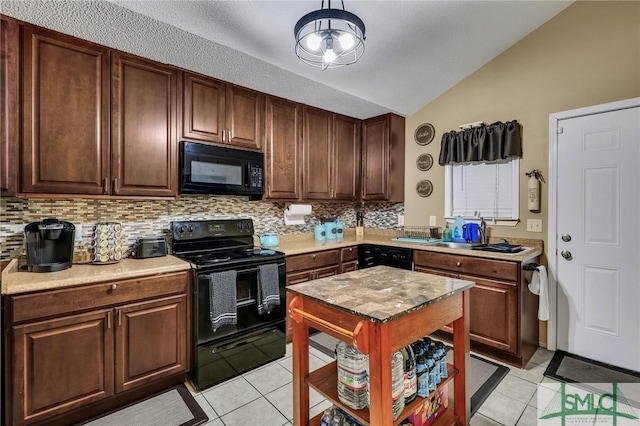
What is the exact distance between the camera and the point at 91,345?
→ 6.00ft

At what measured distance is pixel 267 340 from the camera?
8.31 feet

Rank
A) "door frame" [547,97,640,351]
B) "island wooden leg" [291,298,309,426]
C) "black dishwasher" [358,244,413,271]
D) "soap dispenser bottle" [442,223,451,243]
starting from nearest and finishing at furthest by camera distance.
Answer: "island wooden leg" [291,298,309,426], "door frame" [547,97,640,351], "black dishwasher" [358,244,413,271], "soap dispenser bottle" [442,223,451,243]

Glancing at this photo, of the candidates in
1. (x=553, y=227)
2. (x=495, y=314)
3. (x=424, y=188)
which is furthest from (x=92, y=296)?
(x=553, y=227)

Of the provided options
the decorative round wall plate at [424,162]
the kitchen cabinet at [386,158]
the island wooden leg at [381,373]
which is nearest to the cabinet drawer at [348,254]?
the kitchen cabinet at [386,158]

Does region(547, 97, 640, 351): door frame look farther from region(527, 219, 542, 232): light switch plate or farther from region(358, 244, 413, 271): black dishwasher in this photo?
region(358, 244, 413, 271): black dishwasher

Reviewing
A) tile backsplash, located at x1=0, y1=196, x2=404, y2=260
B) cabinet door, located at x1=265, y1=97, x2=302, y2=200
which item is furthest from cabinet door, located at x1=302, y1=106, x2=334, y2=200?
tile backsplash, located at x1=0, y1=196, x2=404, y2=260

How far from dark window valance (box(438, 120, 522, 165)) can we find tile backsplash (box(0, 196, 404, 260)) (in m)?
0.86

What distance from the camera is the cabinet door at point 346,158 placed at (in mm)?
3625

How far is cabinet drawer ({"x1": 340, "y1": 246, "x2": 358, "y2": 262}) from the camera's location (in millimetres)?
3277

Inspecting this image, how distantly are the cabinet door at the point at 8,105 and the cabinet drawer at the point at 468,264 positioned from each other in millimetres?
3033

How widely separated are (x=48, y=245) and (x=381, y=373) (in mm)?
2053

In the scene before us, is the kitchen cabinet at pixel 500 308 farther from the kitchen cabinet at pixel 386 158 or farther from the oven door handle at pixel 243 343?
the oven door handle at pixel 243 343

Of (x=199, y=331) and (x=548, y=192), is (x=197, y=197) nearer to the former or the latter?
(x=199, y=331)

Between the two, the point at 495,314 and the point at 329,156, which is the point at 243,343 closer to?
the point at 495,314
